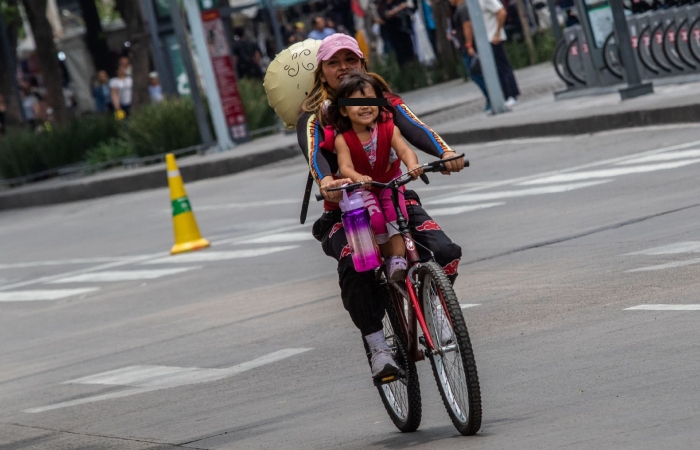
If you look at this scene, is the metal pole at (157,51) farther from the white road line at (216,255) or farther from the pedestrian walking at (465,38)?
the white road line at (216,255)

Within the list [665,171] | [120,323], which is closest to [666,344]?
[120,323]

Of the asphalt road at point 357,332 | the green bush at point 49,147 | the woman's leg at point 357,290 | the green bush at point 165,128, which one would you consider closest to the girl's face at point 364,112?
the woman's leg at point 357,290

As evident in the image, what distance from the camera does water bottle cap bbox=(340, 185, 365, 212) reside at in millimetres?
6086

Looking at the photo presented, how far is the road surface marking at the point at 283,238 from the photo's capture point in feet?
49.8

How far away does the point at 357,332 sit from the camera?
30.3 feet

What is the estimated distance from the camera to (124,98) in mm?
40719

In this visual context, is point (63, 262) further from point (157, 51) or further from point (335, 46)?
point (157, 51)

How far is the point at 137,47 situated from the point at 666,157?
2045 cm

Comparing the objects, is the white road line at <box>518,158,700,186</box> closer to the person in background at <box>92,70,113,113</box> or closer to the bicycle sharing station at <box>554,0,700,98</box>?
the bicycle sharing station at <box>554,0,700,98</box>

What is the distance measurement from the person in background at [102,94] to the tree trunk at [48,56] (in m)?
8.14

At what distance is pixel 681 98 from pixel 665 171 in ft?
14.5

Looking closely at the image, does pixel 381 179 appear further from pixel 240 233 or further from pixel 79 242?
pixel 79 242

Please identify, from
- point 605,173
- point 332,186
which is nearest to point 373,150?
point 332,186

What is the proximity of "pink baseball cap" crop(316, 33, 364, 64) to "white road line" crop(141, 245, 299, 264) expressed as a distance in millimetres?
8182
